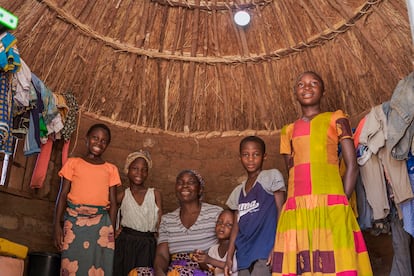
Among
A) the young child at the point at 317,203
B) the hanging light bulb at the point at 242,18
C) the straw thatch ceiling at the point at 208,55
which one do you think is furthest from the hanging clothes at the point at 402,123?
the hanging light bulb at the point at 242,18

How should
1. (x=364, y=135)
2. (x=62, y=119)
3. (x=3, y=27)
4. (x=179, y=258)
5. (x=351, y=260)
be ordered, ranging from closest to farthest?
(x=3, y=27), (x=351, y=260), (x=364, y=135), (x=179, y=258), (x=62, y=119)

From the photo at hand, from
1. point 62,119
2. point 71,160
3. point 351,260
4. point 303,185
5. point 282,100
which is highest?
point 282,100

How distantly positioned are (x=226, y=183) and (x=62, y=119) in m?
1.76

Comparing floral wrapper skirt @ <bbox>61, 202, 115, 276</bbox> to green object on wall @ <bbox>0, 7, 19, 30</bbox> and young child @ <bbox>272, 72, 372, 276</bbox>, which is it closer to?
young child @ <bbox>272, 72, 372, 276</bbox>

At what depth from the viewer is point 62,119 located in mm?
4598

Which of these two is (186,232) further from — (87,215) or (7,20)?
(7,20)

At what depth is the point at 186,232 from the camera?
168 inches

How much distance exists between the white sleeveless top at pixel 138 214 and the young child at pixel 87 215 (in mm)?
151

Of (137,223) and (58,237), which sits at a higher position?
(137,223)

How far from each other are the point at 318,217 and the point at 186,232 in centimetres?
136

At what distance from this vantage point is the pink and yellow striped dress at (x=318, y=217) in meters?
3.13

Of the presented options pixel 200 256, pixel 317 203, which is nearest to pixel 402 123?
pixel 317 203

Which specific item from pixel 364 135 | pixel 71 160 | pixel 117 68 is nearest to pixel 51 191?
pixel 71 160

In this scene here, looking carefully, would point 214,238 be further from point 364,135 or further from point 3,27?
point 3,27
